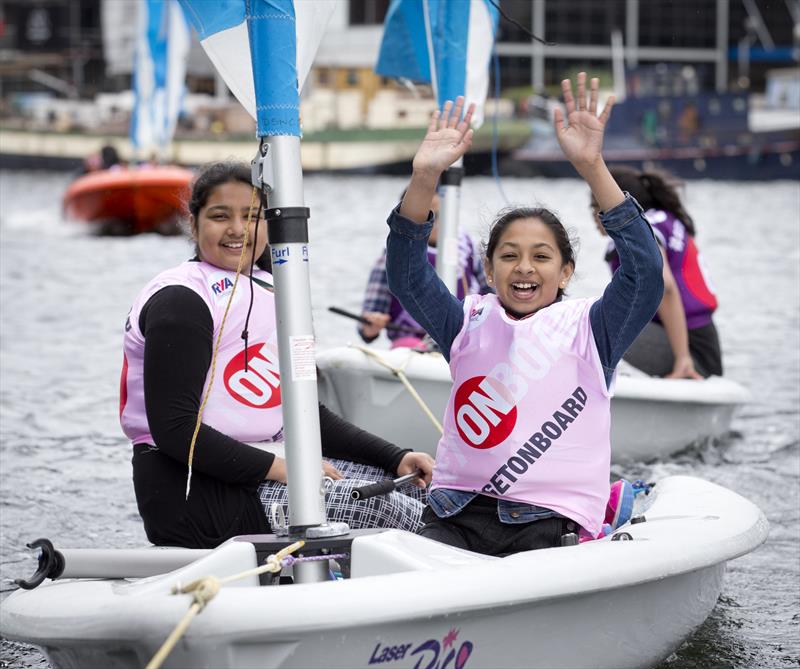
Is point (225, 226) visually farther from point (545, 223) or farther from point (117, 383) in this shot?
point (117, 383)

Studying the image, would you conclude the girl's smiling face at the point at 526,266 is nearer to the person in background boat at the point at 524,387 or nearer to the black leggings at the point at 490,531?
the person in background boat at the point at 524,387

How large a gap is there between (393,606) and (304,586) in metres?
0.19

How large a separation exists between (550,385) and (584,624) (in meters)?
0.65

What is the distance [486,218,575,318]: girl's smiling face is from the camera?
3635 mm

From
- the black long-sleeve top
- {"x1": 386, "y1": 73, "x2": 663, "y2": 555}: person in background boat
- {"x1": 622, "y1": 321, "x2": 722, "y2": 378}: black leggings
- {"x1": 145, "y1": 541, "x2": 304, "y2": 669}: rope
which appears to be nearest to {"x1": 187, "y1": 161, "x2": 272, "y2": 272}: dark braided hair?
the black long-sleeve top

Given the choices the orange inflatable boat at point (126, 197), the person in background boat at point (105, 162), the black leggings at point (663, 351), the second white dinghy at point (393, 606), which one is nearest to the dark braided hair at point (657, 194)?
the black leggings at point (663, 351)

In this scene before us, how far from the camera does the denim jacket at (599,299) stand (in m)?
3.44

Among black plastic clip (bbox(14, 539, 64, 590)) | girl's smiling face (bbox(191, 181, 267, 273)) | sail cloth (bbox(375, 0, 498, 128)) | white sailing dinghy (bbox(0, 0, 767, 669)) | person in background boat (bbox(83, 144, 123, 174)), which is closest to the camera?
white sailing dinghy (bbox(0, 0, 767, 669))

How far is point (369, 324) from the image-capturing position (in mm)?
7031

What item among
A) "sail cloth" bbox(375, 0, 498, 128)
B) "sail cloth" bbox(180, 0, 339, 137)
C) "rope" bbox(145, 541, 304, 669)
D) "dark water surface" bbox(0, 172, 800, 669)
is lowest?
"dark water surface" bbox(0, 172, 800, 669)

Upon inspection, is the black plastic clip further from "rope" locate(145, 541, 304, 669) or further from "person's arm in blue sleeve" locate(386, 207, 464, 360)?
"person's arm in blue sleeve" locate(386, 207, 464, 360)

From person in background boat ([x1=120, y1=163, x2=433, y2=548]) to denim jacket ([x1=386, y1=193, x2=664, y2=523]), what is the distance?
43 centimetres

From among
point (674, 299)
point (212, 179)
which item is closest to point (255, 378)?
point (212, 179)

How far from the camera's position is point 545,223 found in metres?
3.66
